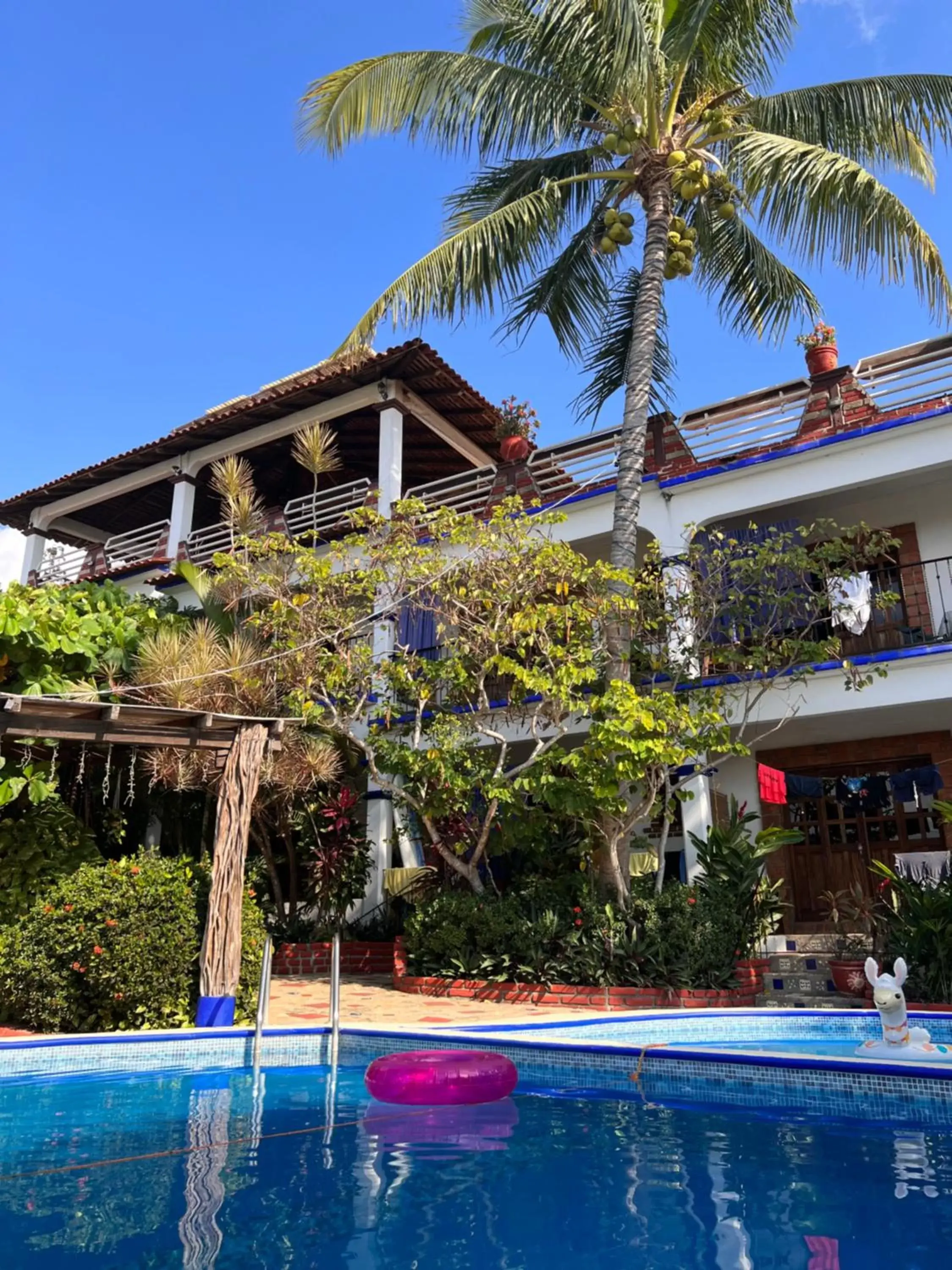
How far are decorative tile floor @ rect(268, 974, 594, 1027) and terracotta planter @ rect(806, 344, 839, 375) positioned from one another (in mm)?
8943

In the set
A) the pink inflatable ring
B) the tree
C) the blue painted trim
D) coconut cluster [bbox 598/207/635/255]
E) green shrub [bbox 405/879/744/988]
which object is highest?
coconut cluster [bbox 598/207/635/255]

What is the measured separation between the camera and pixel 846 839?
13.2 metres

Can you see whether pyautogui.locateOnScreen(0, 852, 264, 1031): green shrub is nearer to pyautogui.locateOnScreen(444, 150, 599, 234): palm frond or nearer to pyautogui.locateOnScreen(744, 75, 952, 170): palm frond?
pyautogui.locateOnScreen(444, 150, 599, 234): palm frond

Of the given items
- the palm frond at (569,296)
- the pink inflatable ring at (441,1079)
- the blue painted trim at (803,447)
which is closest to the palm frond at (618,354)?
the palm frond at (569,296)

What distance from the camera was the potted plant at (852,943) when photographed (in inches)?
385

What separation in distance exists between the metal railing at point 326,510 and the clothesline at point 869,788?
325 inches

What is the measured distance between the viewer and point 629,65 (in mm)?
10383

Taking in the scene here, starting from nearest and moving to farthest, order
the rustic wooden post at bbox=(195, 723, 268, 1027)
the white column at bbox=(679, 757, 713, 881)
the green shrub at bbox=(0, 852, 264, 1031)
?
the green shrub at bbox=(0, 852, 264, 1031), the rustic wooden post at bbox=(195, 723, 268, 1027), the white column at bbox=(679, 757, 713, 881)

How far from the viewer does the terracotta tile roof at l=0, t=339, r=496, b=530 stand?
51.8 ft

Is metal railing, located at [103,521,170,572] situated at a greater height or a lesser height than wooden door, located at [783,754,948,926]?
greater

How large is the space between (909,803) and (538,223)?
9611mm

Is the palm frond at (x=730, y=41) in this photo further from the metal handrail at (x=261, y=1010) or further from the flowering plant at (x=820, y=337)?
the metal handrail at (x=261, y=1010)

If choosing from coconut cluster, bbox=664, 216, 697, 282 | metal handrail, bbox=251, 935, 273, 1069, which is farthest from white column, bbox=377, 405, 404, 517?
metal handrail, bbox=251, 935, 273, 1069

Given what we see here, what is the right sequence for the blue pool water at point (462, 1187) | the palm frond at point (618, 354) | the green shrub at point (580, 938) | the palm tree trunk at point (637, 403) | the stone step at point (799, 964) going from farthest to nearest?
the palm frond at point (618, 354)
the palm tree trunk at point (637, 403)
the stone step at point (799, 964)
the green shrub at point (580, 938)
the blue pool water at point (462, 1187)
